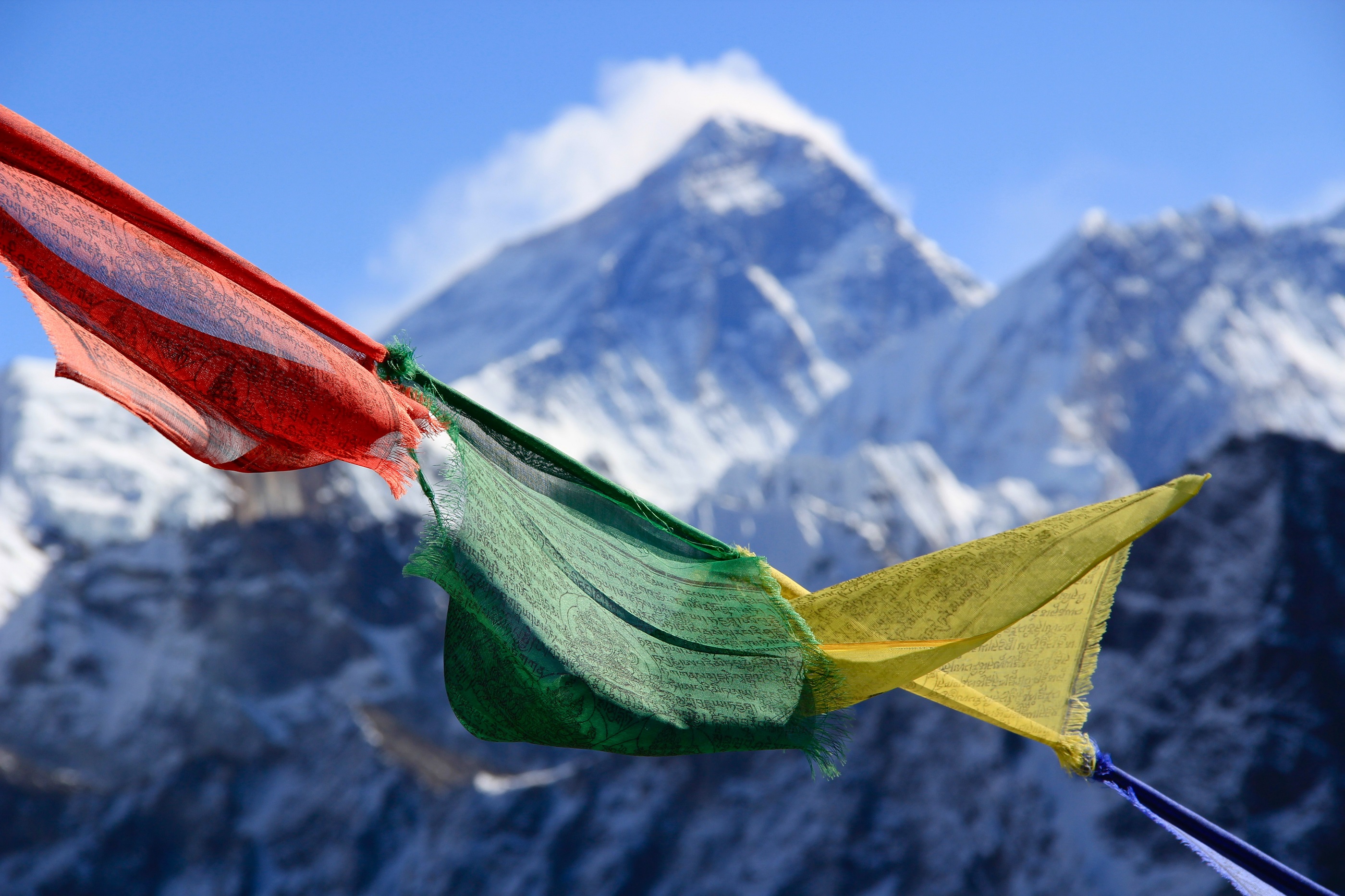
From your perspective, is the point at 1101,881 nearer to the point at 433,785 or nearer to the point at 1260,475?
the point at 1260,475

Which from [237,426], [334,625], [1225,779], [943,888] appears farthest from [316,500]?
[237,426]

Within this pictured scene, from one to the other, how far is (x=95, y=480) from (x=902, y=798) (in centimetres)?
12266

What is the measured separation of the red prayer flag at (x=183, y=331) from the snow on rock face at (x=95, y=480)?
13373 centimetres

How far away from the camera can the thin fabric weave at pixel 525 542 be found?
429cm

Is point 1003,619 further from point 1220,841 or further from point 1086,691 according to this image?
point 1220,841

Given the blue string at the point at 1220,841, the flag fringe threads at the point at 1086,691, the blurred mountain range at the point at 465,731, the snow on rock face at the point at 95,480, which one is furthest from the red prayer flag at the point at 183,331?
the snow on rock face at the point at 95,480

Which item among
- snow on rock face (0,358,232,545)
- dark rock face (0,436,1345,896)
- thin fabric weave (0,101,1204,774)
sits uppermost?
snow on rock face (0,358,232,545)

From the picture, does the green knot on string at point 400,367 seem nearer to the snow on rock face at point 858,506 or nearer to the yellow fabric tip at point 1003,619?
the yellow fabric tip at point 1003,619

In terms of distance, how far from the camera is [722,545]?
496 cm

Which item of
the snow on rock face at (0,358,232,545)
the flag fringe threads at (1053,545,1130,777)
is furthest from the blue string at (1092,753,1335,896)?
the snow on rock face at (0,358,232,545)

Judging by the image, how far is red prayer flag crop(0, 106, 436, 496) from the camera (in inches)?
164

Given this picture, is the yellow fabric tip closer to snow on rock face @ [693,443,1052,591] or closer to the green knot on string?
the green knot on string

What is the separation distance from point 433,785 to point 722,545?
65.4 m

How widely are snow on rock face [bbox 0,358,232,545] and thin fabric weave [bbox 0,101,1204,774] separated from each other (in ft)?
439
